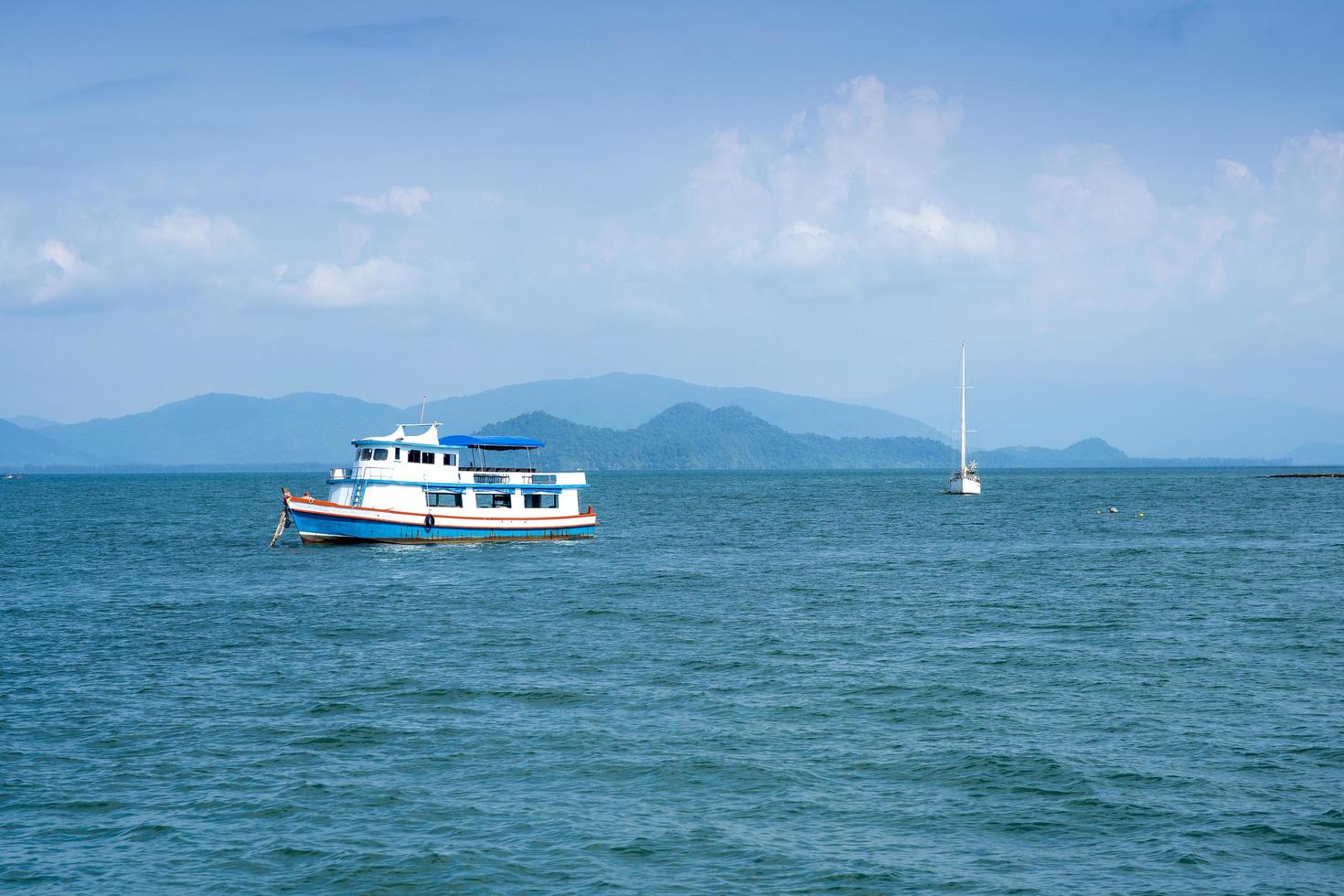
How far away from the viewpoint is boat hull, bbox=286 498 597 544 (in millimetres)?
68688

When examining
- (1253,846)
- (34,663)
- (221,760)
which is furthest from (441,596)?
(1253,846)

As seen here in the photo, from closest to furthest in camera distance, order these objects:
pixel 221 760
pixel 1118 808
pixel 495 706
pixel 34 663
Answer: pixel 1118 808 < pixel 221 760 < pixel 495 706 < pixel 34 663

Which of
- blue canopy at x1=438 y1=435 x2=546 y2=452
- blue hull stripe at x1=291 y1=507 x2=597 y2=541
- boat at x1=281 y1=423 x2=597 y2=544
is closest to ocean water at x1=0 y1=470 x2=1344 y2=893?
blue hull stripe at x1=291 y1=507 x2=597 y2=541

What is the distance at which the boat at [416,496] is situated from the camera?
68875 mm

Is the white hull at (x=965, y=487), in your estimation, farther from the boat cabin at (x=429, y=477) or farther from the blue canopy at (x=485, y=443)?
the blue canopy at (x=485, y=443)

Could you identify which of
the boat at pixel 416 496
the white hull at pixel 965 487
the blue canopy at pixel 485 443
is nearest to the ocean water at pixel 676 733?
the boat at pixel 416 496

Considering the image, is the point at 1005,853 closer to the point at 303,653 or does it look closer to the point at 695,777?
the point at 695,777

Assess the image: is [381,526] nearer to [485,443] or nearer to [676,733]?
[485,443]

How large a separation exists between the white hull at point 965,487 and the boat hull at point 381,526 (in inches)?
3760

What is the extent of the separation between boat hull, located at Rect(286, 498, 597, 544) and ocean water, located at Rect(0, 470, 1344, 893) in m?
12.5

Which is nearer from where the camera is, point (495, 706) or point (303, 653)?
point (495, 706)

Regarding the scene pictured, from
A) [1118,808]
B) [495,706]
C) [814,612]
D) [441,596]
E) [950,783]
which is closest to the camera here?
[1118,808]

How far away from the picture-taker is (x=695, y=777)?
893 inches

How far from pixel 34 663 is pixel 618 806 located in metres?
22.7
